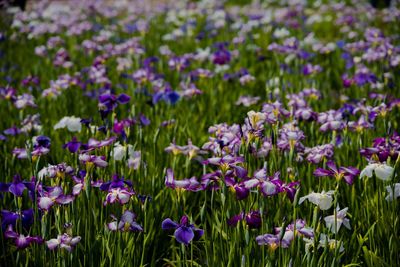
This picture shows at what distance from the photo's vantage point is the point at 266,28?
22.6 feet

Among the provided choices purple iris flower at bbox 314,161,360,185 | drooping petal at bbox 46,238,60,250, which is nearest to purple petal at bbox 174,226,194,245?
drooping petal at bbox 46,238,60,250

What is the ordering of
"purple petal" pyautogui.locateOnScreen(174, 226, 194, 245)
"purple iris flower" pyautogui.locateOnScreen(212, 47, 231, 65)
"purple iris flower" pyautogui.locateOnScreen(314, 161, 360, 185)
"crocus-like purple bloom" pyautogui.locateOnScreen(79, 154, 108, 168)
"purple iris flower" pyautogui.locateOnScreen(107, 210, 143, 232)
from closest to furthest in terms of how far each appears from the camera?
"purple petal" pyautogui.locateOnScreen(174, 226, 194, 245)
"purple iris flower" pyautogui.locateOnScreen(107, 210, 143, 232)
"purple iris flower" pyautogui.locateOnScreen(314, 161, 360, 185)
"crocus-like purple bloom" pyautogui.locateOnScreen(79, 154, 108, 168)
"purple iris flower" pyautogui.locateOnScreen(212, 47, 231, 65)

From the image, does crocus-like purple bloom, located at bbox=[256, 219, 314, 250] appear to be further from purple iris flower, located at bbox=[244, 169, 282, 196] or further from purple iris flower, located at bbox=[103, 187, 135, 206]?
purple iris flower, located at bbox=[103, 187, 135, 206]

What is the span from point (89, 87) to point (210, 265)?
3.09m

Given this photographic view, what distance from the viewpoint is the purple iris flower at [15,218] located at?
2002 mm

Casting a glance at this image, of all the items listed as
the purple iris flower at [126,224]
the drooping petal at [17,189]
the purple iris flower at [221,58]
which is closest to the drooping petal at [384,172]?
the purple iris flower at [126,224]

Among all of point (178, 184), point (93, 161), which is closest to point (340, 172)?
point (178, 184)

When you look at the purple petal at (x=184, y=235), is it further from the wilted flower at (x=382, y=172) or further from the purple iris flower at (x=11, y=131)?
the purple iris flower at (x=11, y=131)

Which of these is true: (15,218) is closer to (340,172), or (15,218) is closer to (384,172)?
(340,172)

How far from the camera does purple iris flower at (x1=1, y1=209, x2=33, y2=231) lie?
6.57 feet

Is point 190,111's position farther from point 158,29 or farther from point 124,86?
point 158,29

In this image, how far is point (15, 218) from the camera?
6.57 ft

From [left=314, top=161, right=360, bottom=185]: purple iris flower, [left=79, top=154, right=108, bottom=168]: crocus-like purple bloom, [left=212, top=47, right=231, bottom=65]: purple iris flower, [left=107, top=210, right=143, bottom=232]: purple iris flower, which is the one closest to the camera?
[left=107, top=210, right=143, bottom=232]: purple iris flower

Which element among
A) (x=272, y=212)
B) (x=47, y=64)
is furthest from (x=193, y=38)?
(x=272, y=212)
